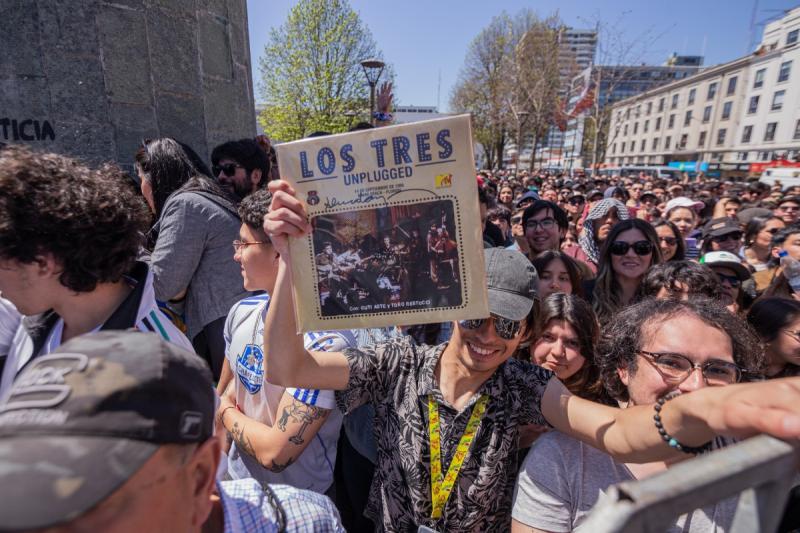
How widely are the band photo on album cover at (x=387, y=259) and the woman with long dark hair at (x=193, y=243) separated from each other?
5.22 ft

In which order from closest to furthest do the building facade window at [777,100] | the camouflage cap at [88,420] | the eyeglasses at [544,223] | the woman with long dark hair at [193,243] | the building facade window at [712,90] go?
the camouflage cap at [88,420], the woman with long dark hair at [193,243], the eyeglasses at [544,223], the building facade window at [777,100], the building facade window at [712,90]

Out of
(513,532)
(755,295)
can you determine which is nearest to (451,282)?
(513,532)

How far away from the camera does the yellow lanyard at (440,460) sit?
1475 millimetres

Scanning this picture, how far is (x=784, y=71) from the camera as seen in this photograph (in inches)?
1660

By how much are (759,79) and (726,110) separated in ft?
16.0

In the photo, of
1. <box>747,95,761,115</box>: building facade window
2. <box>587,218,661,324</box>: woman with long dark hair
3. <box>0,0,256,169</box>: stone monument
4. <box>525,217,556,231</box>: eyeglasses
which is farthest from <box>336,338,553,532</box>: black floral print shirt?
<box>747,95,761,115</box>: building facade window

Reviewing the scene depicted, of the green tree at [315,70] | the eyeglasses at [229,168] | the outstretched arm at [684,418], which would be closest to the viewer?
the outstretched arm at [684,418]

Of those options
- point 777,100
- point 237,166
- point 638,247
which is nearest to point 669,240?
point 638,247

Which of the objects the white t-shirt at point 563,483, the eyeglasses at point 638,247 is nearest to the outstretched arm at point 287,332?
Result: the white t-shirt at point 563,483

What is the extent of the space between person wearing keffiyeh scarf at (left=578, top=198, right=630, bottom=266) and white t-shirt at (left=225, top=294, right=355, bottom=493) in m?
3.85

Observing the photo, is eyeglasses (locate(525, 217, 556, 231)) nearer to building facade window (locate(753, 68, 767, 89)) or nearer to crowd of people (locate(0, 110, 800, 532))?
crowd of people (locate(0, 110, 800, 532))

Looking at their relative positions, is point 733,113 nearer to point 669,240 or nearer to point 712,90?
point 712,90

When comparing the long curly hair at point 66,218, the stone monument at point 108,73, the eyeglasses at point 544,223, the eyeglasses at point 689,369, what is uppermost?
the stone monument at point 108,73

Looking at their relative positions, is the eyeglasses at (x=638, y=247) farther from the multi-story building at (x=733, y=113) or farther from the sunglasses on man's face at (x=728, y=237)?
the multi-story building at (x=733, y=113)
